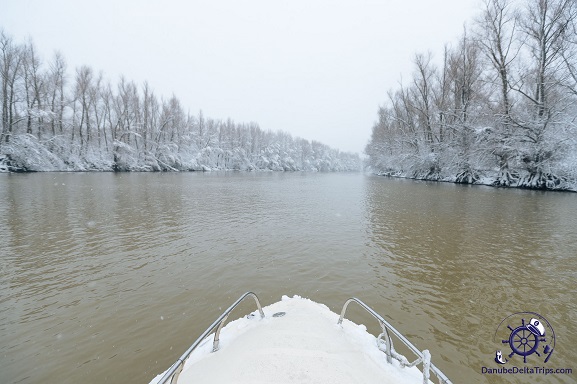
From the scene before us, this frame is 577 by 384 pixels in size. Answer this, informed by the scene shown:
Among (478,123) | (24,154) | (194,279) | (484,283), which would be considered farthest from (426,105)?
(24,154)

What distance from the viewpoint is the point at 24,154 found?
37.4 meters

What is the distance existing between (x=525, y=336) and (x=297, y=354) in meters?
5.04

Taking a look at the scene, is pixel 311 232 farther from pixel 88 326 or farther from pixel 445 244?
pixel 88 326

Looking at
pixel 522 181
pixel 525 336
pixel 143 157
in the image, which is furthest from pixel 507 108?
pixel 143 157

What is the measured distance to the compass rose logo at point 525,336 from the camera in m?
4.21

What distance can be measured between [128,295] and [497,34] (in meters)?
44.0

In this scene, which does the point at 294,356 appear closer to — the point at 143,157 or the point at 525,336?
the point at 525,336

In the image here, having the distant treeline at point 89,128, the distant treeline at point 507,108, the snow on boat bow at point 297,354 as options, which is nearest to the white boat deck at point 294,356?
the snow on boat bow at point 297,354

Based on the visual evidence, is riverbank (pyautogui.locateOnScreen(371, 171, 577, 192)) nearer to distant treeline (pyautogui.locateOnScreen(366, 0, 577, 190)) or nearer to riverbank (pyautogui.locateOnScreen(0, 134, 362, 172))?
distant treeline (pyautogui.locateOnScreen(366, 0, 577, 190))

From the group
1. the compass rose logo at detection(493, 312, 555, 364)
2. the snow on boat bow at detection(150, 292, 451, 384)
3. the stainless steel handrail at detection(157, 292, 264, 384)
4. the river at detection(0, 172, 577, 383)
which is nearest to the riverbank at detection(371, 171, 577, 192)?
the river at detection(0, 172, 577, 383)

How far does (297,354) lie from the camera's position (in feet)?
10.5

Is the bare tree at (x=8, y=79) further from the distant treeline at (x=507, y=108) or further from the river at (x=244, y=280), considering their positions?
the distant treeline at (x=507, y=108)

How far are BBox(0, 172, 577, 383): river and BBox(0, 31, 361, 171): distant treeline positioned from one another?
4003 cm

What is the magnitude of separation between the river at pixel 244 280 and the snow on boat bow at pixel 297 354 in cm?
113
